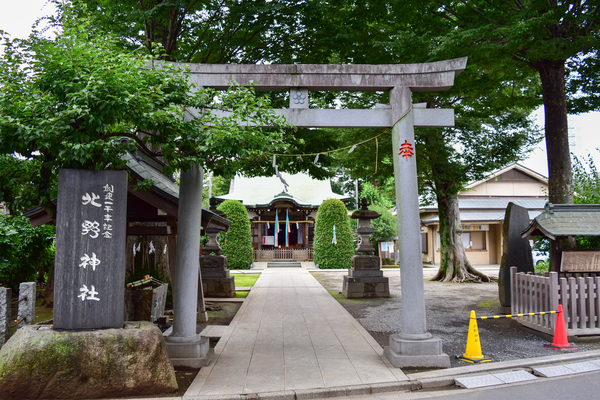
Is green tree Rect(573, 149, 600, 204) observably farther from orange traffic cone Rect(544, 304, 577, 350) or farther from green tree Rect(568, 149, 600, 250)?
orange traffic cone Rect(544, 304, 577, 350)

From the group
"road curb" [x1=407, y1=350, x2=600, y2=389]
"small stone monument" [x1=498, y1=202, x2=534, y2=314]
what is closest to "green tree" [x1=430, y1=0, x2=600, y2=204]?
"small stone monument" [x1=498, y1=202, x2=534, y2=314]

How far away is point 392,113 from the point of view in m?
6.62

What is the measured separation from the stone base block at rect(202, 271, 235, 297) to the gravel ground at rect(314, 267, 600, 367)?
388 cm

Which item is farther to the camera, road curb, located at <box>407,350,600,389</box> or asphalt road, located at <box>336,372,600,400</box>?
road curb, located at <box>407,350,600,389</box>

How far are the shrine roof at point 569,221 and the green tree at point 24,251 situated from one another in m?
12.6

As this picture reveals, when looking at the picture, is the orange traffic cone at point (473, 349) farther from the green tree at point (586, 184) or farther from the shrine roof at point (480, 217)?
the shrine roof at point (480, 217)

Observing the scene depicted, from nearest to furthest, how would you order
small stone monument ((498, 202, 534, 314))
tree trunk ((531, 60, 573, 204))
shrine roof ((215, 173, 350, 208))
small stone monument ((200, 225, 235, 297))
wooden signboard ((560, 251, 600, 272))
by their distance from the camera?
wooden signboard ((560, 251, 600, 272)) → small stone monument ((498, 202, 534, 314)) → tree trunk ((531, 60, 573, 204)) → small stone monument ((200, 225, 235, 297)) → shrine roof ((215, 173, 350, 208))

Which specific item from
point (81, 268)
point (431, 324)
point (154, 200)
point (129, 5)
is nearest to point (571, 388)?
point (431, 324)

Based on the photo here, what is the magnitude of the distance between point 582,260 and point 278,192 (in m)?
25.0

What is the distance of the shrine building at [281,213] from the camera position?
29.1m

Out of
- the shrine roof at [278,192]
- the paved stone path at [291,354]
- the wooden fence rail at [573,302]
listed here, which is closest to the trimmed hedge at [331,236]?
the shrine roof at [278,192]

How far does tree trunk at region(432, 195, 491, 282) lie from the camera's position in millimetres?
17891

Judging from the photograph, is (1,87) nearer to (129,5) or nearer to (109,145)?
(109,145)

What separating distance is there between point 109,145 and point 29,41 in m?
1.70
